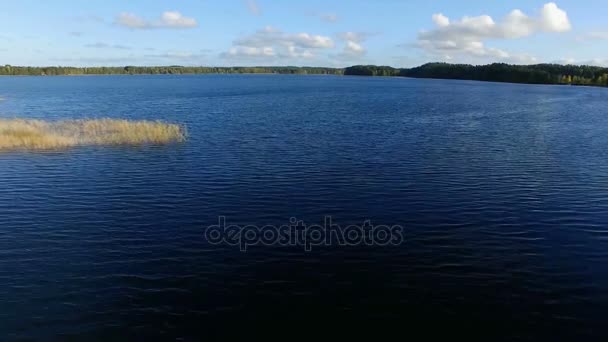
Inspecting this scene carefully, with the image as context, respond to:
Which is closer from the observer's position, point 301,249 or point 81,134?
point 301,249

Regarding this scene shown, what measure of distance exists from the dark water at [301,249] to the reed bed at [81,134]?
12.1 feet

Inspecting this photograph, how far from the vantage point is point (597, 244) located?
2652 cm

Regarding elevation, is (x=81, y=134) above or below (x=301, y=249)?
above

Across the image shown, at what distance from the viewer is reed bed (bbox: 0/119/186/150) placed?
53500mm

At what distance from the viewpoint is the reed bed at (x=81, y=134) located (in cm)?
5350

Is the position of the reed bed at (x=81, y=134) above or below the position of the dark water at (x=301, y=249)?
above

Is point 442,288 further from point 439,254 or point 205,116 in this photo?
point 205,116

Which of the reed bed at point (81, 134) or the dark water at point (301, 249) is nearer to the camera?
the dark water at point (301, 249)

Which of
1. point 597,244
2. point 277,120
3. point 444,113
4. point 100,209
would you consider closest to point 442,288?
point 597,244

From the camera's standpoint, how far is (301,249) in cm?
2608

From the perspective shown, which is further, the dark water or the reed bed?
the reed bed

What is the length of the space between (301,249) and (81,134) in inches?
1697

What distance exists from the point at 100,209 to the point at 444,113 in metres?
75.4

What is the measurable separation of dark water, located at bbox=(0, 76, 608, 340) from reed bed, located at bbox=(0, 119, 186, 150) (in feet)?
12.1
